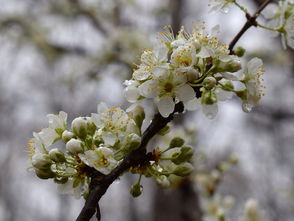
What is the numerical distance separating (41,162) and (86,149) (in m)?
0.15

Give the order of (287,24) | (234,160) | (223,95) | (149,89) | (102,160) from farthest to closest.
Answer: (234,160), (287,24), (223,95), (149,89), (102,160)

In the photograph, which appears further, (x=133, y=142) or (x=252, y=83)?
(x=252, y=83)

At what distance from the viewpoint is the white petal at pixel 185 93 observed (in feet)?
3.42

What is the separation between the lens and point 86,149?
3.66ft

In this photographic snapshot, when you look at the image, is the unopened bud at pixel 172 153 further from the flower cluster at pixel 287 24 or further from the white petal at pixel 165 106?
the flower cluster at pixel 287 24

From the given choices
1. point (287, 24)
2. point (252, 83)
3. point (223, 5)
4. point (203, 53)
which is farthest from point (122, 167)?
point (287, 24)

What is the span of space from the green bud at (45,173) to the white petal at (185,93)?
467 mm

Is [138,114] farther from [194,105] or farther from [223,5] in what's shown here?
[223,5]

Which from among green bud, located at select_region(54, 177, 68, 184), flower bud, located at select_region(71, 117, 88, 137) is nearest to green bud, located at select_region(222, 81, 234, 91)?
flower bud, located at select_region(71, 117, 88, 137)

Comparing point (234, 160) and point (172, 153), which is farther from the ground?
point (234, 160)

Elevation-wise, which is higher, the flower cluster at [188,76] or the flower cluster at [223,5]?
the flower cluster at [223,5]

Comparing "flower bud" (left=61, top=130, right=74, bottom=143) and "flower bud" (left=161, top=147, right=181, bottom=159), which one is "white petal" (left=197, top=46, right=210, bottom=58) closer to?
"flower bud" (left=161, top=147, right=181, bottom=159)

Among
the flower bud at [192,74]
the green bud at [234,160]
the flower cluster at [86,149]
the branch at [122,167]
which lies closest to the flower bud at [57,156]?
the flower cluster at [86,149]

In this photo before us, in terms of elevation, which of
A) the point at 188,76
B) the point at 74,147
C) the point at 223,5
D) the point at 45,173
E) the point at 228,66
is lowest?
the point at 45,173
